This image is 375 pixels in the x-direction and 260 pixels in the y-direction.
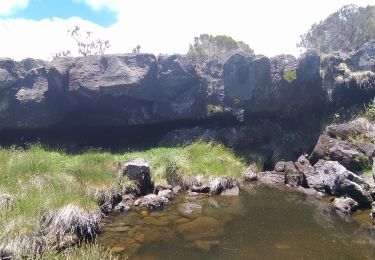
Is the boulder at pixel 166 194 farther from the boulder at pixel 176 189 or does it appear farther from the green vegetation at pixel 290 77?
the green vegetation at pixel 290 77

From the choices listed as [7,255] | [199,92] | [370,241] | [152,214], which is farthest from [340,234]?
[199,92]

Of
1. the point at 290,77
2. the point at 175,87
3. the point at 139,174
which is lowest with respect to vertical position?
the point at 139,174

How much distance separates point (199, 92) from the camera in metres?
25.0

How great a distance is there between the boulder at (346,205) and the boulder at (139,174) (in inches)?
306

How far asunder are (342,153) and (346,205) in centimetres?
444

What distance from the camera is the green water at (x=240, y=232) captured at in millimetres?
10820

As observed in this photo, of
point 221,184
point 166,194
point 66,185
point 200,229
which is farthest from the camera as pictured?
point 221,184

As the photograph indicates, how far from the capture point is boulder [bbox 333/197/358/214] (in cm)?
1465

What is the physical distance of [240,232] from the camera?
40.8ft

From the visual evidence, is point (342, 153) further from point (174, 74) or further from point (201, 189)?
point (174, 74)

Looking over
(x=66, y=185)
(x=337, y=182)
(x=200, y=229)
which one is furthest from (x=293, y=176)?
(x=66, y=185)

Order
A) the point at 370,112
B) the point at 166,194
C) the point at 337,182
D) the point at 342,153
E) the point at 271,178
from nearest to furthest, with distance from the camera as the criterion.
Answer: the point at 166,194 < the point at 337,182 < the point at 342,153 < the point at 271,178 < the point at 370,112

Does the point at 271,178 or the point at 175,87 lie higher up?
the point at 175,87

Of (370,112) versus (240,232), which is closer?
(240,232)
